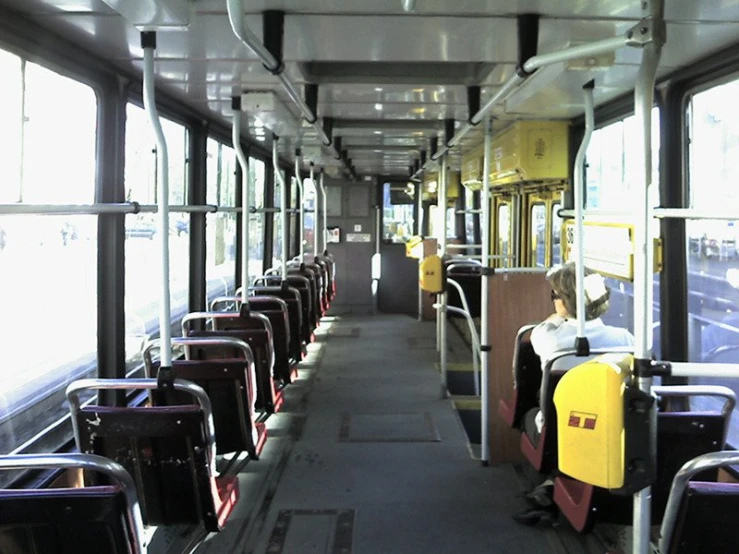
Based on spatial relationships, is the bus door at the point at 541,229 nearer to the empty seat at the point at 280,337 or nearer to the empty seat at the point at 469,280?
the empty seat at the point at 469,280

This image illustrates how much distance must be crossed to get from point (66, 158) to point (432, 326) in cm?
805

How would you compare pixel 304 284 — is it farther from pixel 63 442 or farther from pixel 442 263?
pixel 63 442

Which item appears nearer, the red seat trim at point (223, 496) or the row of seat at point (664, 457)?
the row of seat at point (664, 457)

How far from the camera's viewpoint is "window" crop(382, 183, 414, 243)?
45.1ft

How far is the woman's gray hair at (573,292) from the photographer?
3253mm

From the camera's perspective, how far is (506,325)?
4.54 meters

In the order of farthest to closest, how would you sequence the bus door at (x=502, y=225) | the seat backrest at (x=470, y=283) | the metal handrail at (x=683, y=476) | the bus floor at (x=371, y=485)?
the seat backrest at (x=470, y=283), the bus door at (x=502, y=225), the bus floor at (x=371, y=485), the metal handrail at (x=683, y=476)

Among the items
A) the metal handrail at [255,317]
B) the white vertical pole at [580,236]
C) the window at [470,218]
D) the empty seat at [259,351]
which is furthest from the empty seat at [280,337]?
the window at [470,218]

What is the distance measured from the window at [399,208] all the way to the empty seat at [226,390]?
1030cm

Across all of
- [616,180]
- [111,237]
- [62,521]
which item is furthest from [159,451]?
[616,180]

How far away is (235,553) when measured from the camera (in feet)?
11.2

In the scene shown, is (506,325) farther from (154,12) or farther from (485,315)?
(154,12)

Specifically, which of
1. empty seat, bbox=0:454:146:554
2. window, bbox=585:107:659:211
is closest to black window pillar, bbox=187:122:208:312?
window, bbox=585:107:659:211

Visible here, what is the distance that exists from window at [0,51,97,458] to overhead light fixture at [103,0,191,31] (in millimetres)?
856
